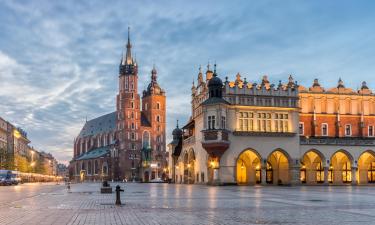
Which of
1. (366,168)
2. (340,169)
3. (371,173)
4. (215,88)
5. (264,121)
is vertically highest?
(215,88)

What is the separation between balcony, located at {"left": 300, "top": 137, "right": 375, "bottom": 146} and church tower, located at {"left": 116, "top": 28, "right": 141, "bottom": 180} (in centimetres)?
10666

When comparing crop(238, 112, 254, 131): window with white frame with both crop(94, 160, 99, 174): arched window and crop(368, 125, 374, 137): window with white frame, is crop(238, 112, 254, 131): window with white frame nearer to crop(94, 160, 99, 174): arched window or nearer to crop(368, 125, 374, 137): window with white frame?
crop(368, 125, 374, 137): window with white frame

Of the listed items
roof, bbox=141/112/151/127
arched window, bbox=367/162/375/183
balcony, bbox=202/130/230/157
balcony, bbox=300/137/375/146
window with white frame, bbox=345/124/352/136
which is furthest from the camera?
roof, bbox=141/112/151/127

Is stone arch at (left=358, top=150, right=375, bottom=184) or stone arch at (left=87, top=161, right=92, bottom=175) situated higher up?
stone arch at (left=358, top=150, right=375, bottom=184)

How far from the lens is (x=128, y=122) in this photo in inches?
6988

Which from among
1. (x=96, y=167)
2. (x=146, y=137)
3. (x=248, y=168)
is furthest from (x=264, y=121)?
(x=96, y=167)

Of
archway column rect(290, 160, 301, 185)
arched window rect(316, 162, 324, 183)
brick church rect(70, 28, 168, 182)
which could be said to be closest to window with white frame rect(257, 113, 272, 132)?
archway column rect(290, 160, 301, 185)

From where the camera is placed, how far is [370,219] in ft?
58.1

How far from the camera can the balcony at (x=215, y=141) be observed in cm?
6806

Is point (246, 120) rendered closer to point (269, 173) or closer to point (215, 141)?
point (215, 141)

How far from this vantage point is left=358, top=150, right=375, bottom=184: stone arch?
7719 centimetres

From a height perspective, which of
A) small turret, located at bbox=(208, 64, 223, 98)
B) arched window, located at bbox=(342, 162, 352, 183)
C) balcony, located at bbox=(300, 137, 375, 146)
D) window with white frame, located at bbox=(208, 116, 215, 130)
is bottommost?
arched window, located at bbox=(342, 162, 352, 183)

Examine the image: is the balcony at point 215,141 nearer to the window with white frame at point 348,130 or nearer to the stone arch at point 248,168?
the stone arch at point 248,168

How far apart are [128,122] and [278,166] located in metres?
108
